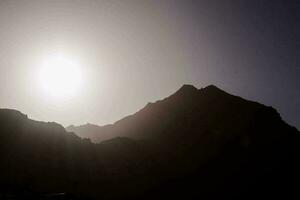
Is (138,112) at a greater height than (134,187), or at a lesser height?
greater

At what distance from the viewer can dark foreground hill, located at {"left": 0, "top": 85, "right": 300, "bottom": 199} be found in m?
63.9

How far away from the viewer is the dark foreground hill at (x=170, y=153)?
2516 inches

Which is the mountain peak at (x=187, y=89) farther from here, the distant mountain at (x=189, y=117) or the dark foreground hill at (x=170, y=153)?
the dark foreground hill at (x=170, y=153)

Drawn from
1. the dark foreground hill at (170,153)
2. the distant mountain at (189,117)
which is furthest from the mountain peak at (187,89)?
the dark foreground hill at (170,153)

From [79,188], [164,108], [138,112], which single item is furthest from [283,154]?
[79,188]

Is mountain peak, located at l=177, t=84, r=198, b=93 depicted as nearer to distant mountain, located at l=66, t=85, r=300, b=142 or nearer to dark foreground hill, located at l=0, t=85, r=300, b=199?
distant mountain, located at l=66, t=85, r=300, b=142

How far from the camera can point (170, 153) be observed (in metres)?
87.9

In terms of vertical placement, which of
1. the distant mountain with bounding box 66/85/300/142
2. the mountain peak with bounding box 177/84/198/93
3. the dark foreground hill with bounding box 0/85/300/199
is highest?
the mountain peak with bounding box 177/84/198/93

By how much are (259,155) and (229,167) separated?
9328mm

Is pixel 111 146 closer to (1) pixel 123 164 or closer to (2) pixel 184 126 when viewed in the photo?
(1) pixel 123 164

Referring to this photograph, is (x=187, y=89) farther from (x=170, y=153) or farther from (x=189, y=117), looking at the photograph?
(x=170, y=153)

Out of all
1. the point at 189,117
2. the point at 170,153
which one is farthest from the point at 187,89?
the point at 170,153

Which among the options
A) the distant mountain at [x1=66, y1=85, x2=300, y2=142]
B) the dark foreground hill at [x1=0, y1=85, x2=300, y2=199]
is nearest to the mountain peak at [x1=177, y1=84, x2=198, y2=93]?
the distant mountain at [x1=66, y1=85, x2=300, y2=142]

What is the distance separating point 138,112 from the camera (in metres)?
112
